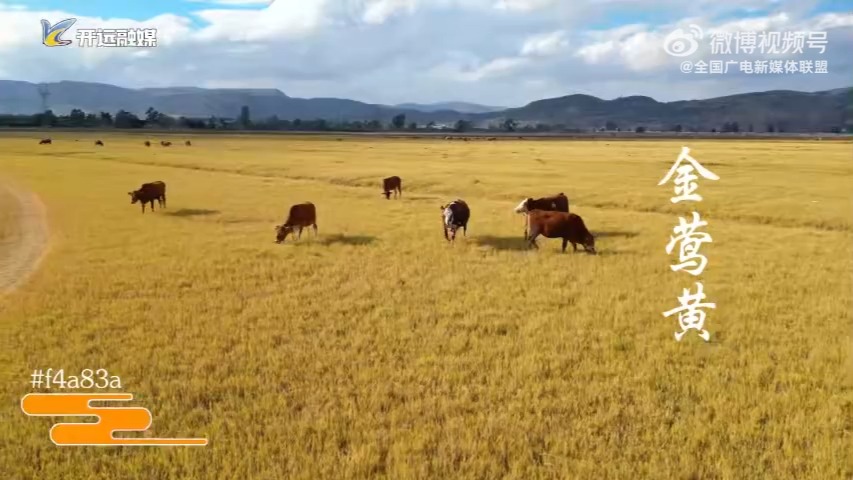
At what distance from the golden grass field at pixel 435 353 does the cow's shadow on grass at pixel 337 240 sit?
13 centimetres

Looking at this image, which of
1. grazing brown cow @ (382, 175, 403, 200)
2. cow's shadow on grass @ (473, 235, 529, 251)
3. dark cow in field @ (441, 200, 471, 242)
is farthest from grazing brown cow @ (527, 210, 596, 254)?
grazing brown cow @ (382, 175, 403, 200)

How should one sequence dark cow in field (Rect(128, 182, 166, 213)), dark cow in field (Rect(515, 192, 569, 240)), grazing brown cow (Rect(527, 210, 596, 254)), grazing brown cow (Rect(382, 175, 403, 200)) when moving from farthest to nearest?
1. grazing brown cow (Rect(382, 175, 403, 200))
2. dark cow in field (Rect(128, 182, 166, 213))
3. dark cow in field (Rect(515, 192, 569, 240))
4. grazing brown cow (Rect(527, 210, 596, 254))

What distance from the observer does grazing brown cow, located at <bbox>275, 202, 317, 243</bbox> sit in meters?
15.4

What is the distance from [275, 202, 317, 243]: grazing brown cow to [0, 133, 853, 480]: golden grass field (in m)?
0.42

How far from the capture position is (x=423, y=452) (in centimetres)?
487

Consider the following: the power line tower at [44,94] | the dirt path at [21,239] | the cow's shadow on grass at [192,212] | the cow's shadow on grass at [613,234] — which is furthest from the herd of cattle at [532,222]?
the power line tower at [44,94]

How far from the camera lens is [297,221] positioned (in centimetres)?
1571

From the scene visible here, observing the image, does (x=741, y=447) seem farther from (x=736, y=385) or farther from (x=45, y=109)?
(x=45, y=109)

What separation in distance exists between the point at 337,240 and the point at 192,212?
7340mm

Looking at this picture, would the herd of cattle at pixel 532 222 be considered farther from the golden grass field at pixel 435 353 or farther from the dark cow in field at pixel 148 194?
the dark cow in field at pixel 148 194

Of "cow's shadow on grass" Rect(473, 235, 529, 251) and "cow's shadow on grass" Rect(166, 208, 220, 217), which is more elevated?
"cow's shadow on grass" Rect(166, 208, 220, 217)

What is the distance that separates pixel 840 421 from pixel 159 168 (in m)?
38.1

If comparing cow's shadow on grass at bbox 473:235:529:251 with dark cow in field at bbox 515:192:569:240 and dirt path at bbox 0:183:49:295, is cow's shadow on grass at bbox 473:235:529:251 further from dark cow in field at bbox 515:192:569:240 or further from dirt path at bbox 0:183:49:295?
dirt path at bbox 0:183:49:295

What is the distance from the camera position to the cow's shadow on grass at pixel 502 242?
48.4ft
